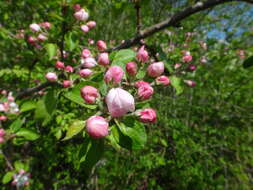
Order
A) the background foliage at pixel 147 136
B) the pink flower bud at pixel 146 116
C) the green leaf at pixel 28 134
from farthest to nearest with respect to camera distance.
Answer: the background foliage at pixel 147 136
the green leaf at pixel 28 134
the pink flower bud at pixel 146 116

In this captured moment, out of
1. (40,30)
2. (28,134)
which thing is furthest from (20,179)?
(40,30)

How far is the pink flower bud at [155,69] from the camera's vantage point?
842 millimetres

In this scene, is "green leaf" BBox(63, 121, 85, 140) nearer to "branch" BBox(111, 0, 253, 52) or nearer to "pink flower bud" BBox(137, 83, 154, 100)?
"pink flower bud" BBox(137, 83, 154, 100)

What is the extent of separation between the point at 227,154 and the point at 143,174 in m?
1.82

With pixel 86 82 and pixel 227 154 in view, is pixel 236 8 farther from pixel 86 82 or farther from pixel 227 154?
pixel 86 82

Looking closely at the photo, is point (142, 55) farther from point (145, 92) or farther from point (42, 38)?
point (42, 38)

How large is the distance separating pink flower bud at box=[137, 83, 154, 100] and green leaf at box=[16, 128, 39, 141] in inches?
44.5

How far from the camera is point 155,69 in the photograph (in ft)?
2.80

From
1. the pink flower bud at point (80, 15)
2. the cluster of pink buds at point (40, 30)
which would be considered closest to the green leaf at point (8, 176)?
the cluster of pink buds at point (40, 30)

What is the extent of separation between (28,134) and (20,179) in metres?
1.14

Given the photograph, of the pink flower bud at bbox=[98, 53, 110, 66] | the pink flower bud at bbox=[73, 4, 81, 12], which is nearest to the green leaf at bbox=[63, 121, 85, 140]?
the pink flower bud at bbox=[98, 53, 110, 66]

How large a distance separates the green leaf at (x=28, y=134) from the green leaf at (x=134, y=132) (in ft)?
3.61

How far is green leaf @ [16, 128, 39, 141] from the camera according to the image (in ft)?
4.82

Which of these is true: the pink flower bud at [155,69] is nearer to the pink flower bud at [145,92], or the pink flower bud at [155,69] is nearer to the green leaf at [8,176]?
the pink flower bud at [145,92]
